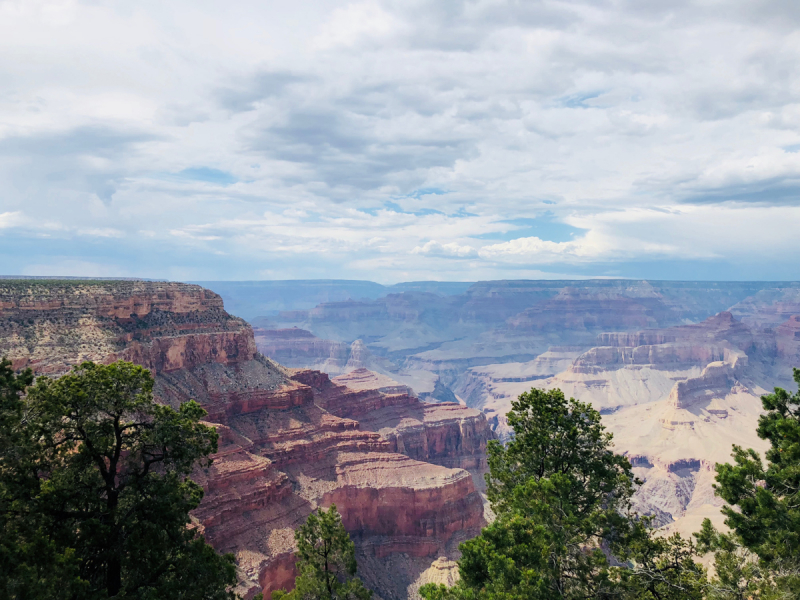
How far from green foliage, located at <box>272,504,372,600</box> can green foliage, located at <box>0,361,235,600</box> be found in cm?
1101

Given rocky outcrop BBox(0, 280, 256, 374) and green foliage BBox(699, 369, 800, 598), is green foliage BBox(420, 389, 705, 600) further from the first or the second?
rocky outcrop BBox(0, 280, 256, 374)

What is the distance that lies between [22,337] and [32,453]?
130 feet

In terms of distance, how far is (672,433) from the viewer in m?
138

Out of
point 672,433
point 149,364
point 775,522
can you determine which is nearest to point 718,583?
point 775,522

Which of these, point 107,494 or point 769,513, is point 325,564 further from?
point 769,513

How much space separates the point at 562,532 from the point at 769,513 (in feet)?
23.4

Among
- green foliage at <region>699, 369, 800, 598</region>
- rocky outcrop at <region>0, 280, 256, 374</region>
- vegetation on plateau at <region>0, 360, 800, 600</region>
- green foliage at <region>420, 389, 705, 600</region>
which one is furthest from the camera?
rocky outcrop at <region>0, 280, 256, 374</region>

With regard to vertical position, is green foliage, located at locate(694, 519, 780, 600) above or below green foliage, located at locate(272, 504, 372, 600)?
above

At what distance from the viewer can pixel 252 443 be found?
59.4 metres

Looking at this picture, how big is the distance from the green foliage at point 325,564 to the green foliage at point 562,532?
11052 millimetres

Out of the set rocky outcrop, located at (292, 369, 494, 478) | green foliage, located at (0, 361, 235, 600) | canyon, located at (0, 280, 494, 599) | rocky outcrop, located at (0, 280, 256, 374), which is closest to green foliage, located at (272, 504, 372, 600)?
green foliage, located at (0, 361, 235, 600)

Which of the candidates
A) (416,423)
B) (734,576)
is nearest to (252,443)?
(416,423)

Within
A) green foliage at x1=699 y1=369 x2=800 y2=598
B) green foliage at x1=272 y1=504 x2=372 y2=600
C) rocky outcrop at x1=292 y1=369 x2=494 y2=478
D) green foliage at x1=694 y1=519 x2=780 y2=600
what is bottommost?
rocky outcrop at x1=292 y1=369 x2=494 y2=478

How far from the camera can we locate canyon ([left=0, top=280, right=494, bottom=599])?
47.8 meters
